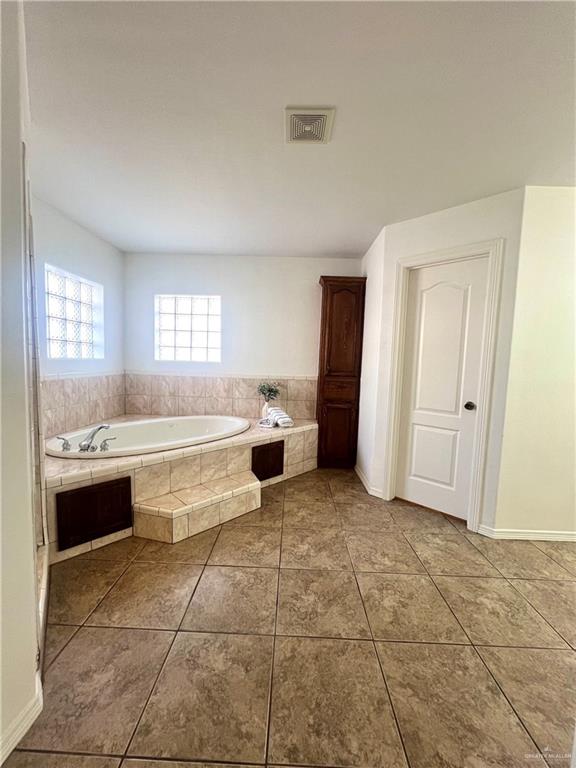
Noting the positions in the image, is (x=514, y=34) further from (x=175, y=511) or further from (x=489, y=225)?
(x=175, y=511)

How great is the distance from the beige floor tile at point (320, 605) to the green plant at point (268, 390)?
7.21 ft

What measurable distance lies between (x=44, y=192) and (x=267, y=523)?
315 cm

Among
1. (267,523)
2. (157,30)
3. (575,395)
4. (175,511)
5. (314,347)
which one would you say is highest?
(157,30)

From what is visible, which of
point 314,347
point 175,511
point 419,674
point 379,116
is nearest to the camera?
point 419,674

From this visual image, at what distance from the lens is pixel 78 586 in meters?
1.71

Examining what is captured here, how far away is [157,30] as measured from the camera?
1114mm

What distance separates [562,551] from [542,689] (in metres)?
1.32

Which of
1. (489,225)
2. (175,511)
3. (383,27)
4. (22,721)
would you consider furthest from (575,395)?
(22,721)

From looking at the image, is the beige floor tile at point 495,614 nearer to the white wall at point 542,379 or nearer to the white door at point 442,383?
the white wall at point 542,379

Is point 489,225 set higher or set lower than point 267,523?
higher

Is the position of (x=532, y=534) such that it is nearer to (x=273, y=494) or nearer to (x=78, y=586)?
(x=273, y=494)

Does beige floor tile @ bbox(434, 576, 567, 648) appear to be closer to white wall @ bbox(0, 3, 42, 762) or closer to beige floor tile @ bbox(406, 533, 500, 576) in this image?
beige floor tile @ bbox(406, 533, 500, 576)

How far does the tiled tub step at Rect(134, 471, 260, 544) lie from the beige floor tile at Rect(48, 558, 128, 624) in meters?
0.30

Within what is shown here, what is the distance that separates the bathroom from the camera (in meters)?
1.05
